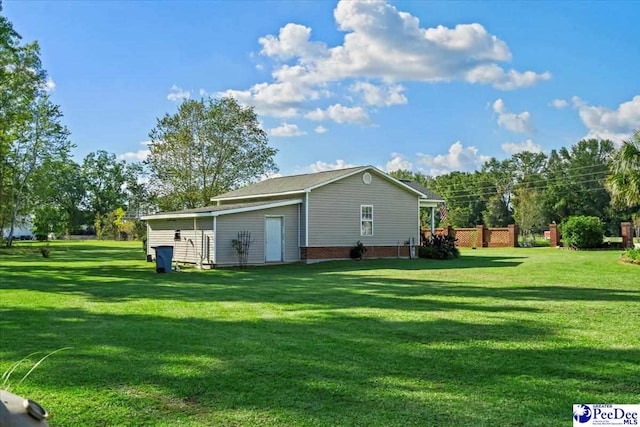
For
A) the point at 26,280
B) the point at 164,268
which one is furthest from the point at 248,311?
the point at 164,268

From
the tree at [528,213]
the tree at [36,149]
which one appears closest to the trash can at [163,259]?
the tree at [36,149]

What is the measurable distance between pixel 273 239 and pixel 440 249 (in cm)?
787

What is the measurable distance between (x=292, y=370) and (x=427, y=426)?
1.71 m

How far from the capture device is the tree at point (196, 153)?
3766cm

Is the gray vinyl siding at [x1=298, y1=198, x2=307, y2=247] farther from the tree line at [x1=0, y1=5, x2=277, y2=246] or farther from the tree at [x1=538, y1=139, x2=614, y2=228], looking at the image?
the tree at [x1=538, y1=139, x2=614, y2=228]

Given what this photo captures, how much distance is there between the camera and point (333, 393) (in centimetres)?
444

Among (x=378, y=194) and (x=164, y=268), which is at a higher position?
(x=378, y=194)

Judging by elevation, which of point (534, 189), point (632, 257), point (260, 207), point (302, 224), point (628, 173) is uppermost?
point (534, 189)

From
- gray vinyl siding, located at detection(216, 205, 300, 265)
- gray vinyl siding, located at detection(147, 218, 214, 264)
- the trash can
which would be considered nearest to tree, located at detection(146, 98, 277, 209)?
gray vinyl siding, located at detection(147, 218, 214, 264)

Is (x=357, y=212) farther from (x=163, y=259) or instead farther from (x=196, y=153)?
(x=196, y=153)

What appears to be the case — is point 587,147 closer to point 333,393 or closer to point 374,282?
point 374,282

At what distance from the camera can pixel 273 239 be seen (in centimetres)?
2198

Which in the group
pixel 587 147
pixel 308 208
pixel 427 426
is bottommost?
pixel 427 426

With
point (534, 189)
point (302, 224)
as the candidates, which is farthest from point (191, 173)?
point (534, 189)
